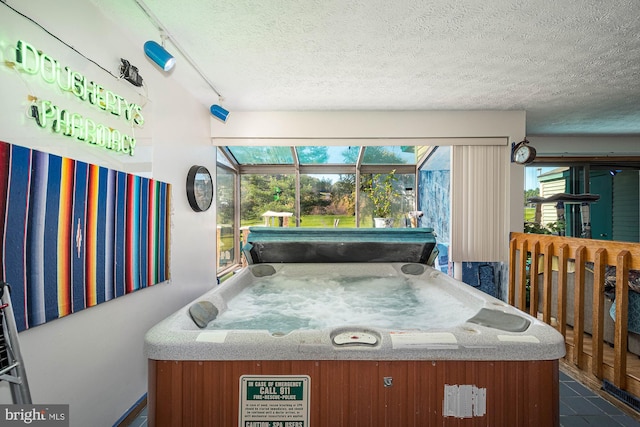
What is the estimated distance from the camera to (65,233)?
1394 millimetres

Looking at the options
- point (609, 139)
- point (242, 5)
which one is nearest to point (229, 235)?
point (242, 5)

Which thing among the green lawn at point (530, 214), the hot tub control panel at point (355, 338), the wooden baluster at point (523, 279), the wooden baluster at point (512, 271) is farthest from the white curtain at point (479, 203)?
the hot tub control panel at point (355, 338)

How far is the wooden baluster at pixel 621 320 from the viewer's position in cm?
191

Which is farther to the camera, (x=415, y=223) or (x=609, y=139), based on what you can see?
(x=415, y=223)

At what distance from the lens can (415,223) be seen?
5.30 m

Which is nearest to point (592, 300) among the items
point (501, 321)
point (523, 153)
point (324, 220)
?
point (501, 321)

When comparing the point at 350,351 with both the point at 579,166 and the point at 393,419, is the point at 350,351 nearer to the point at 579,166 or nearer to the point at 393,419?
the point at 393,419

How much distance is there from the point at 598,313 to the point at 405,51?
2.06 meters

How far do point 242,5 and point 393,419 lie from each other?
1.97 m

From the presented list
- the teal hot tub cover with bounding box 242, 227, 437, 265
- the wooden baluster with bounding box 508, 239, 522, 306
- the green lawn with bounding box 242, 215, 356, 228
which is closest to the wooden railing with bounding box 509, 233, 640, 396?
the wooden baluster with bounding box 508, 239, 522, 306

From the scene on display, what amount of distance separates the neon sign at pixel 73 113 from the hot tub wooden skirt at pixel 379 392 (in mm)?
1042

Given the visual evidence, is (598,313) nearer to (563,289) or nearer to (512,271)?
(563,289)

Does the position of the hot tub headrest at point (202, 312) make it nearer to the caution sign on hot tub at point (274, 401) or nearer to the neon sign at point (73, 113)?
the caution sign on hot tub at point (274, 401)

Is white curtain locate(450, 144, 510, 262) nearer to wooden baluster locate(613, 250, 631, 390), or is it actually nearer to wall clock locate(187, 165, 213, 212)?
wooden baluster locate(613, 250, 631, 390)
